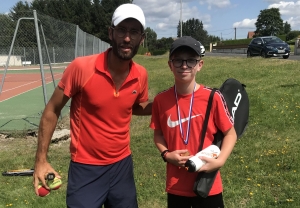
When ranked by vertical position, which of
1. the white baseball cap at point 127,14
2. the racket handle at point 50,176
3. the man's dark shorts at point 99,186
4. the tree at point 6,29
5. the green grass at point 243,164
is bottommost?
the green grass at point 243,164

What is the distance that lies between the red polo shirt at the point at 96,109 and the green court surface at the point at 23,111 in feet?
20.5

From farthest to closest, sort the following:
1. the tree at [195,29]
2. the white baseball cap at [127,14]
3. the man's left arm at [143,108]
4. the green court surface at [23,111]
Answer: the tree at [195,29], the green court surface at [23,111], the man's left arm at [143,108], the white baseball cap at [127,14]

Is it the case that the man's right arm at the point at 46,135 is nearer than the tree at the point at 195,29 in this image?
Yes

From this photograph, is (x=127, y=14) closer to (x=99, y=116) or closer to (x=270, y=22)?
(x=99, y=116)

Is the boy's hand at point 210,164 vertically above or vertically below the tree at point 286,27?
below

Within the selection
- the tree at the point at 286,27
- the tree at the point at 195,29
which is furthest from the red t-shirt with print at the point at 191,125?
the tree at the point at 286,27

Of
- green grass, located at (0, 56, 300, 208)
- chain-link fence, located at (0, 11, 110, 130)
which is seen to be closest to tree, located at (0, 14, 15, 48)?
chain-link fence, located at (0, 11, 110, 130)

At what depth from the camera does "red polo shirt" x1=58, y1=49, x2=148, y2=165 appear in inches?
106

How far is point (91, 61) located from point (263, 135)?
5.16m

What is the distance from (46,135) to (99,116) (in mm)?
413

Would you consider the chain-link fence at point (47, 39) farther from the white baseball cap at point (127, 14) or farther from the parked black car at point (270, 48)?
the parked black car at point (270, 48)

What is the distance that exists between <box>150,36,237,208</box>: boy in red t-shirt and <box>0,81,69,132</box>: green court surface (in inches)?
261

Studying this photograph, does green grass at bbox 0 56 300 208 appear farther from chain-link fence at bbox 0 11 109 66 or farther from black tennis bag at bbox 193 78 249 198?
chain-link fence at bbox 0 11 109 66

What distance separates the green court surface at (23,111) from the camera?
9.23m
